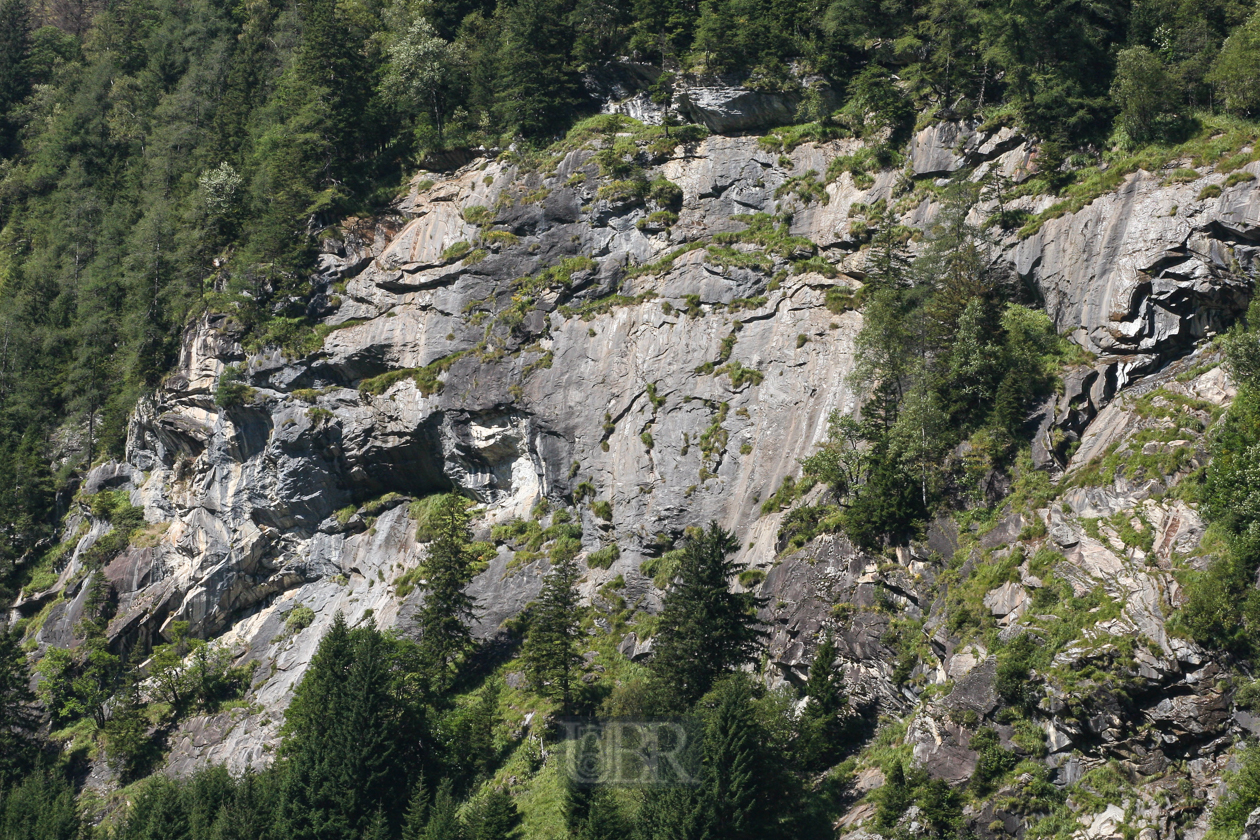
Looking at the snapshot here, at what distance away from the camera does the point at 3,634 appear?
179 feet

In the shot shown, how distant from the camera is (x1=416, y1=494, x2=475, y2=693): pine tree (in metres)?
43.7

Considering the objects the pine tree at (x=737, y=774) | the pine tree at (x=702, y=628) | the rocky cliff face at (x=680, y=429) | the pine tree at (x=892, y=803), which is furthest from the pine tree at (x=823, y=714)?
the pine tree at (x=892, y=803)

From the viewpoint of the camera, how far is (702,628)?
3566 cm

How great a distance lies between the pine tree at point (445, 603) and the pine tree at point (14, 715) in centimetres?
2270

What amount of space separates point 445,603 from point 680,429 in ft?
43.5

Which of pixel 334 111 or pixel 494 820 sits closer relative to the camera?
pixel 494 820

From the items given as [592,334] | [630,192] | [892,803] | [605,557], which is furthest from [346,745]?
[630,192]

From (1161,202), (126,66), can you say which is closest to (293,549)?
(1161,202)

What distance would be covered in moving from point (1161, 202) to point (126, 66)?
296 ft

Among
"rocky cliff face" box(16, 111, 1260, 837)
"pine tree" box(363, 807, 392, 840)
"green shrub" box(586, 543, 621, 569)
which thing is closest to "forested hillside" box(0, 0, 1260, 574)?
"rocky cliff face" box(16, 111, 1260, 837)

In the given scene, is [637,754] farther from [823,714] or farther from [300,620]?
[300,620]

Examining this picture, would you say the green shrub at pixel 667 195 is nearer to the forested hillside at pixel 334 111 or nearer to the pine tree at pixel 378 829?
the forested hillside at pixel 334 111

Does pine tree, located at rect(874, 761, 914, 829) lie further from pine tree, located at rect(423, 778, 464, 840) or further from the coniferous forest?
pine tree, located at rect(423, 778, 464, 840)

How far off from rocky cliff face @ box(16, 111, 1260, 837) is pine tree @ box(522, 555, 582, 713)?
9.40ft
